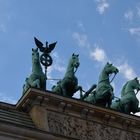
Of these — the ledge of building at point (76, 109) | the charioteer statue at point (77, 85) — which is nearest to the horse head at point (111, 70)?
the charioteer statue at point (77, 85)

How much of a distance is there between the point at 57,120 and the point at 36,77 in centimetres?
204

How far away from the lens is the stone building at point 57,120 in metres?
18.7

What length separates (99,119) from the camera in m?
20.8

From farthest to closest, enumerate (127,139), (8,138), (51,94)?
(127,139)
(51,94)
(8,138)

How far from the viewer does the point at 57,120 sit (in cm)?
1988

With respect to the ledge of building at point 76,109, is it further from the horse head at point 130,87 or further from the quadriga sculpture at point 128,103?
the horse head at point 130,87

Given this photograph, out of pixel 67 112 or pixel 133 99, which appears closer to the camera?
pixel 67 112

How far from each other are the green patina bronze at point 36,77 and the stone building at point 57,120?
71 cm

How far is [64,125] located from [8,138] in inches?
88.5

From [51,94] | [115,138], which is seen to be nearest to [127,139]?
[115,138]

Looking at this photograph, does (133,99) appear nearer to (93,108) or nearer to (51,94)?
(93,108)

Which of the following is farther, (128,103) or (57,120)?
(128,103)

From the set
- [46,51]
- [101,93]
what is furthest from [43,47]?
[101,93]

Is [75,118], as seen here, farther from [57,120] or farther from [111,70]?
[111,70]
